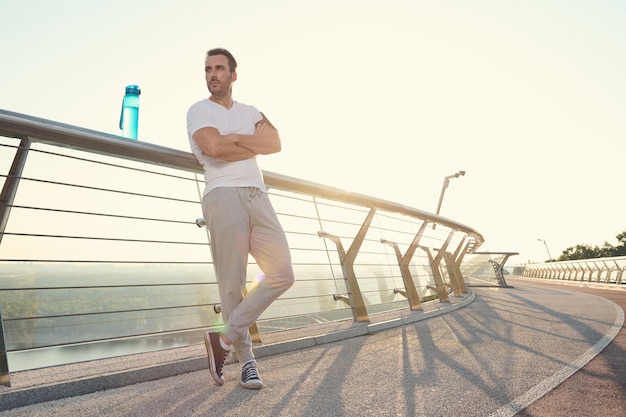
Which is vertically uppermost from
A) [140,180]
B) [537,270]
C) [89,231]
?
[140,180]

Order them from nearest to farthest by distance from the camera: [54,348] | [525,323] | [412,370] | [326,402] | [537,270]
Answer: [326,402] → [54,348] → [412,370] → [525,323] → [537,270]

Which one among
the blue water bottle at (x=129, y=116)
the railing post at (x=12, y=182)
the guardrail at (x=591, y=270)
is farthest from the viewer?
the guardrail at (x=591, y=270)

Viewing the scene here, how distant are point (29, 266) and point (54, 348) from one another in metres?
0.41

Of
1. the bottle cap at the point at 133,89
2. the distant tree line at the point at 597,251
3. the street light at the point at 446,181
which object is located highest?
the street light at the point at 446,181

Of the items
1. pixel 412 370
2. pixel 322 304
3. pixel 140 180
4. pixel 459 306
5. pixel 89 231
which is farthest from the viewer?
pixel 459 306

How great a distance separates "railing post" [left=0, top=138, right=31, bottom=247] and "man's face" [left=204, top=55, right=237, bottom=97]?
1.01 m

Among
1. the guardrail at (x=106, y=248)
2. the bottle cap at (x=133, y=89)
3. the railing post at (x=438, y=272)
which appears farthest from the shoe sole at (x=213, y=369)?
the railing post at (x=438, y=272)

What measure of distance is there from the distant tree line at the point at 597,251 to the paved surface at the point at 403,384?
55069mm

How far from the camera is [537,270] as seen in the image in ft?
117

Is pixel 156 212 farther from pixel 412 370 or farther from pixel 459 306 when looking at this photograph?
pixel 459 306

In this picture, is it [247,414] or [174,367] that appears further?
[174,367]

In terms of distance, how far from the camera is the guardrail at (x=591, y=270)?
15.2 m

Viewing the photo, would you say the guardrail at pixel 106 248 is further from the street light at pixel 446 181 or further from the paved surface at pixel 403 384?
the street light at pixel 446 181

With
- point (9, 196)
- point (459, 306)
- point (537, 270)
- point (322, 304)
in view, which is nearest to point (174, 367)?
point (9, 196)
